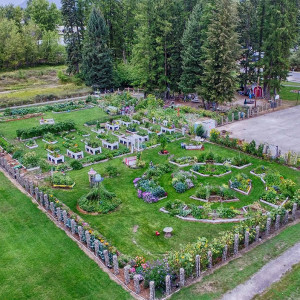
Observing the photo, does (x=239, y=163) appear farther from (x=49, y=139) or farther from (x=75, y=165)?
(x=49, y=139)

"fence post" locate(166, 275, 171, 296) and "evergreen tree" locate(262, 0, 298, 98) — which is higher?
"evergreen tree" locate(262, 0, 298, 98)

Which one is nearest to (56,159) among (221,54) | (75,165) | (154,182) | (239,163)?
(75,165)

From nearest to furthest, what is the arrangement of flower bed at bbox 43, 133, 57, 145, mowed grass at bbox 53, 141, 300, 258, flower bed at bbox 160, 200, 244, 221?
mowed grass at bbox 53, 141, 300, 258, flower bed at bbox 160, 200, 244, 221, flower bed at bbox 43, 133, 57, 145

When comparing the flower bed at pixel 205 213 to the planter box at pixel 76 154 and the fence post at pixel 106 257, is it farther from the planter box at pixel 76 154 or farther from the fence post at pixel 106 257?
the planter box at pixel 76 154

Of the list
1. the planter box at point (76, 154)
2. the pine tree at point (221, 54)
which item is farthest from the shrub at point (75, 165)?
the pine tree at point (221, 54)

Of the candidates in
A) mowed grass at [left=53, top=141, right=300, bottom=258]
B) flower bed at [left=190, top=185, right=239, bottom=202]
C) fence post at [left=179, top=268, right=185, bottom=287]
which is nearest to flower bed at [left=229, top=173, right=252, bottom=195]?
mowed grass at [left=53, top=141, right=300, bottom=258]

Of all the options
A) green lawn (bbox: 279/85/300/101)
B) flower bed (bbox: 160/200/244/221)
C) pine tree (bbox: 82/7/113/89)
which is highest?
pine tree (bbox: 82/7/113/89)

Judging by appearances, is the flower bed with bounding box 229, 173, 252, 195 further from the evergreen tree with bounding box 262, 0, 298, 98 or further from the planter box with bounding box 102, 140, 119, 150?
the evergreen tree with bounding box 262, 0, 298, 98
